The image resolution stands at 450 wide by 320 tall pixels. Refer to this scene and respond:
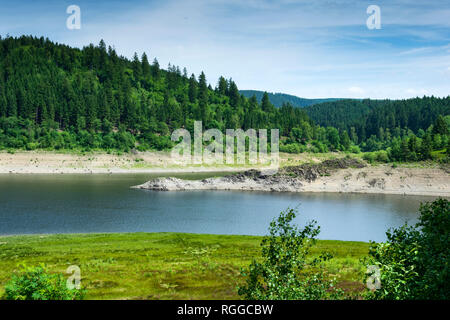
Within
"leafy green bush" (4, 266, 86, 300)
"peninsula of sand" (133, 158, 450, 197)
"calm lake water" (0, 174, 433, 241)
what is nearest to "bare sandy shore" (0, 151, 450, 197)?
"peninsula of sand" (133, 158, 450, 197)

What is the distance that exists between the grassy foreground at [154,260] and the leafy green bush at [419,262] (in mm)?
9342

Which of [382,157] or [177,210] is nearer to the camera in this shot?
[177,210]

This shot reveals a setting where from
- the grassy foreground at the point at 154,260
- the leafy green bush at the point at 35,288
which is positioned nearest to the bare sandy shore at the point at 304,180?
the grassy foreground at the point at 154,260

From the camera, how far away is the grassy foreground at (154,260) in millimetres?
26781

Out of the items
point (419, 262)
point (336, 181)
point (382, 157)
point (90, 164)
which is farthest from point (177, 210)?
point (382, 157)

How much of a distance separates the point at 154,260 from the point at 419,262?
27352mm

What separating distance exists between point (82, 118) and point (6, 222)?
112m

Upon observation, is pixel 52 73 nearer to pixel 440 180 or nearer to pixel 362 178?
pixel 362 178

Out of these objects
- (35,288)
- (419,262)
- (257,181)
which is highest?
(419,262)

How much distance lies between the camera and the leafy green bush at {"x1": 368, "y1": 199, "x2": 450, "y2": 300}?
36.1 feet

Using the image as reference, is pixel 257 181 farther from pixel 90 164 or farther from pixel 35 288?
pixel 35 288

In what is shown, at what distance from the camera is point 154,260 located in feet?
116

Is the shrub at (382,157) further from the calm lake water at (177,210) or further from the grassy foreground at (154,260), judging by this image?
the grassy foreground at (154,260)
